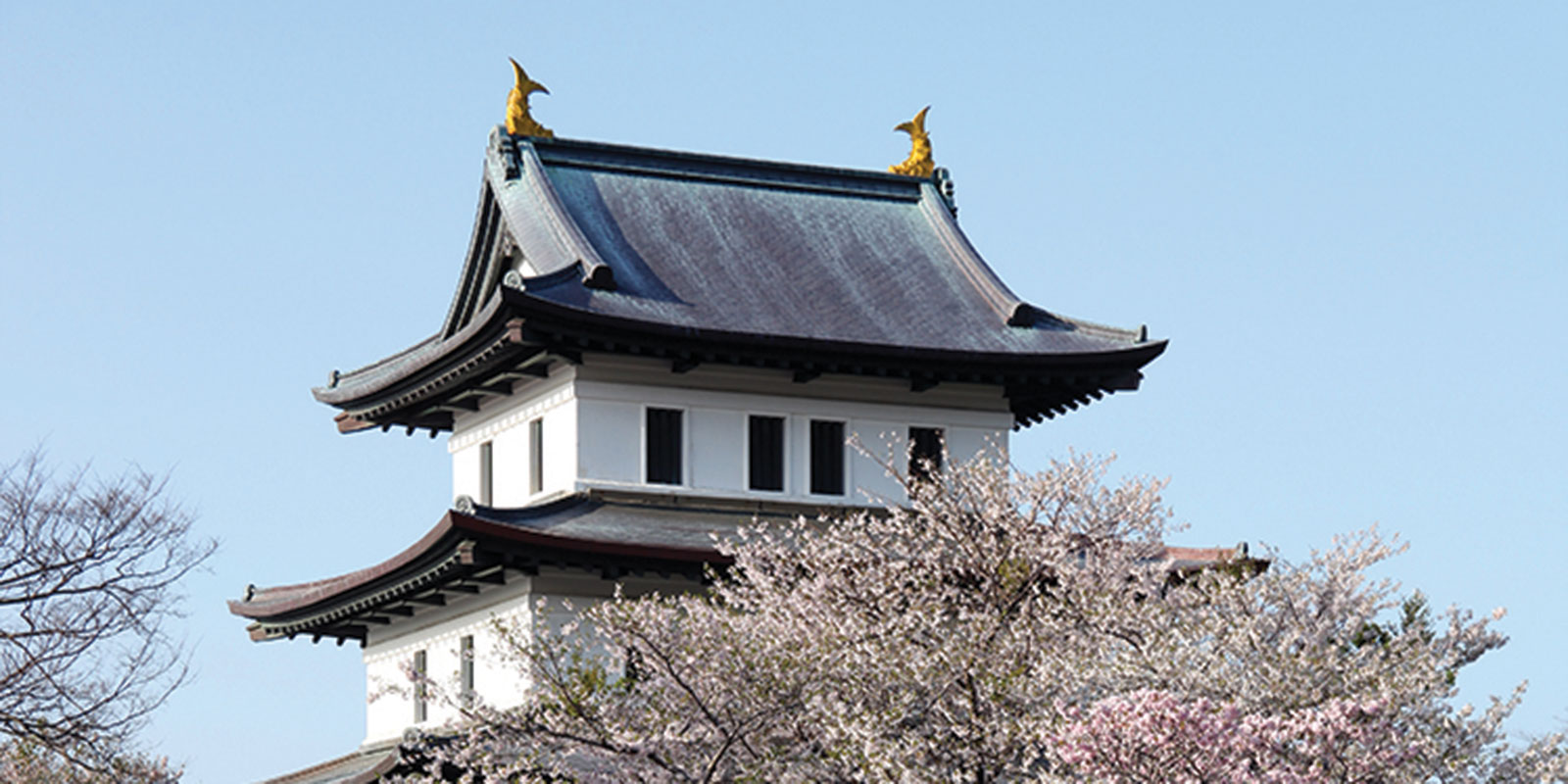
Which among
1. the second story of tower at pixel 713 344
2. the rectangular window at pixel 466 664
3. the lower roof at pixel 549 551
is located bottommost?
the rectangular window at pixel 466 664

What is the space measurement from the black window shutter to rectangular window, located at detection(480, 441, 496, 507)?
3.52 meters

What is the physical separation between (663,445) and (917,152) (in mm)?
8869

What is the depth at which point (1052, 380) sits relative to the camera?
32000mm

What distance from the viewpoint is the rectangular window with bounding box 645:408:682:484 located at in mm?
30125

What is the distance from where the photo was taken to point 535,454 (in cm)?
3109

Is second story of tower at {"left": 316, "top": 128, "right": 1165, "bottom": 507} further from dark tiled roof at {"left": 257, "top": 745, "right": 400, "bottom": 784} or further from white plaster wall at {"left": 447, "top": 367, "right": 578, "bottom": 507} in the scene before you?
dark tiled roof at {"left": 257, "top": 745, "right": 400, "bottom": 784}

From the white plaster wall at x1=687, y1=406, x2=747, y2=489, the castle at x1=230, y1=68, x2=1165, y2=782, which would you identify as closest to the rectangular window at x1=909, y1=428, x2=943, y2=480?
the castle at x1=230, y1=68, x2=1165, y2=782

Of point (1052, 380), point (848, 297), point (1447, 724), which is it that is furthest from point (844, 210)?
point (1447, 724)

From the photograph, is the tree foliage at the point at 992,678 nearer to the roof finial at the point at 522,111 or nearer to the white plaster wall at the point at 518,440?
the white plaster wall at the point at 518,440

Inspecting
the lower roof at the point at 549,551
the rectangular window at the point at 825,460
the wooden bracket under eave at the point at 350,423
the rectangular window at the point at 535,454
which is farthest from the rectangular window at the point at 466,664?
the wooden bracket under eave at the point at 350,423

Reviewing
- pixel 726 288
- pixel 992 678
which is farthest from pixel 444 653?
pixel 992 678

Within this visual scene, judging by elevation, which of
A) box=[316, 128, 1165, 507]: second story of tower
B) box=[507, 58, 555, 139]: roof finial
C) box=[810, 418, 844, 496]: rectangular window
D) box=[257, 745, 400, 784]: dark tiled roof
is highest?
box=[507, 58, 555, 139]: roof finial

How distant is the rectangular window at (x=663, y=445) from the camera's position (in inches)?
1186

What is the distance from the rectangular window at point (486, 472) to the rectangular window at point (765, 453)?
4379 millimetres
